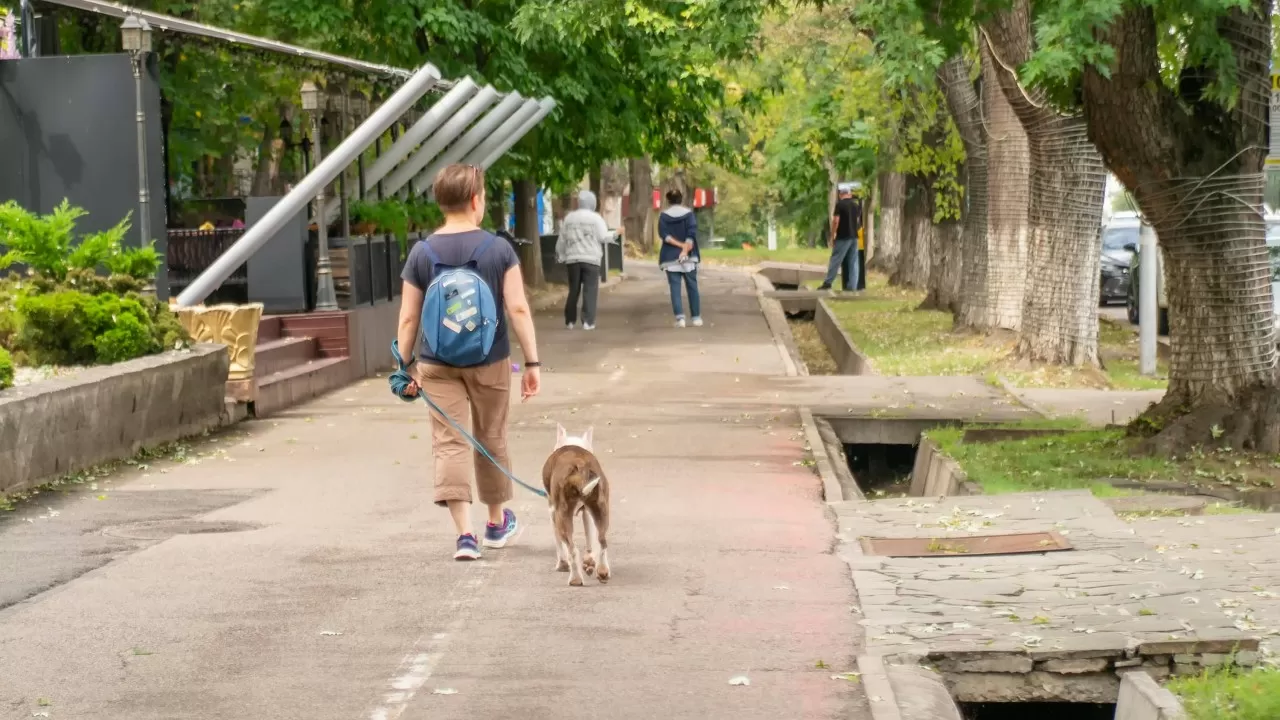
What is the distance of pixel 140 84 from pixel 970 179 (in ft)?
42.7

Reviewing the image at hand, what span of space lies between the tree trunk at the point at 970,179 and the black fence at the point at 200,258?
945 cm

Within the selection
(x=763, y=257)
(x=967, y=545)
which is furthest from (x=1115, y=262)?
(x=763, y=257)

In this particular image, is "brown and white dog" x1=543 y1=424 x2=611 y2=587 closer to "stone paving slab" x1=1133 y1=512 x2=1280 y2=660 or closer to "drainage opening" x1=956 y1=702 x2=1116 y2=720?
"drainage opening" x1=956 y1=702 x2=1116 y2=720

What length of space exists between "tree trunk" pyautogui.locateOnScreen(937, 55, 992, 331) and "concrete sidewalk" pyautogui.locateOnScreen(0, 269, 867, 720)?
1059cm

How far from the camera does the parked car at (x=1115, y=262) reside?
34.8 m

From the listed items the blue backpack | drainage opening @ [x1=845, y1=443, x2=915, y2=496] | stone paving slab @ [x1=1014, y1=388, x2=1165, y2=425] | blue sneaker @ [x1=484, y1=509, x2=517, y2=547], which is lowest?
drainage opening @ [x1=845, y1=443, x2=915, y2=496]

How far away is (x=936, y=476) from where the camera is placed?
12.6 m

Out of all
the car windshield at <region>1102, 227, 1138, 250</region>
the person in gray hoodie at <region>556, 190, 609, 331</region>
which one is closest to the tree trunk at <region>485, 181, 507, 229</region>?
the person in gray hoodie at <region>556, 190, 609, 331</region>

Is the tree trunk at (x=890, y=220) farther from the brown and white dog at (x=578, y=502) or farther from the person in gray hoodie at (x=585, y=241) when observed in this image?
the brown and white dog at (x=578, y=502)

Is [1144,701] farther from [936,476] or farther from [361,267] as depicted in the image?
[361,267]

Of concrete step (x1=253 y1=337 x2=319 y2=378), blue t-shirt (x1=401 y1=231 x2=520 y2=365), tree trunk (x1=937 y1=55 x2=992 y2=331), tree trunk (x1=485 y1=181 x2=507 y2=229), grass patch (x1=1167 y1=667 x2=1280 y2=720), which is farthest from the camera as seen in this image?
tree trunk (x1=485 y1=181 x2=507 y2=229)

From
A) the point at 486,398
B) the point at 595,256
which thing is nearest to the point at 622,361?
the point at 595,256

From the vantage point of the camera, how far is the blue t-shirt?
849 cm

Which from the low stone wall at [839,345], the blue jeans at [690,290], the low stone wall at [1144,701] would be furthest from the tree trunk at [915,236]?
the low stone wall at [1144,701]
